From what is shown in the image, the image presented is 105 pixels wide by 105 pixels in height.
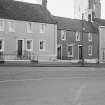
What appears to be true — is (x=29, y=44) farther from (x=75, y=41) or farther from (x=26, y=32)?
(x=75, y=41)

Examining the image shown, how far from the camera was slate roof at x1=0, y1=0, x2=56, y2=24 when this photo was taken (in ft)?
118

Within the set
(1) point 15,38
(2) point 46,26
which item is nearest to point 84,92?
(1) point 15,38

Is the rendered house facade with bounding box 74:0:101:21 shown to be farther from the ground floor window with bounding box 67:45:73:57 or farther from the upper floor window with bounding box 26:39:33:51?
the upper floor window with bounding box 26:39:33:51

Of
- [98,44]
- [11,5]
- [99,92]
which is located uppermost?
[11,5]

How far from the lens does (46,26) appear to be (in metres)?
38.7

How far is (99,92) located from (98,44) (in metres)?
38.3

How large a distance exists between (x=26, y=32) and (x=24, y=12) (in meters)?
3.43

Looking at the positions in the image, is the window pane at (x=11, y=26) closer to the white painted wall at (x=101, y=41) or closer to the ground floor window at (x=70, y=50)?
the ground floor window at (x=70, y=50)

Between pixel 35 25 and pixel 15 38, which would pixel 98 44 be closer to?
pixel 35 25

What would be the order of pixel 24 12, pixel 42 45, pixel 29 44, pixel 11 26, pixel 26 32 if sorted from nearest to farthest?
pixel 11 26 < pixel 26 32 < pixel 29 44 < pixel 24 12 < pixel 42 45

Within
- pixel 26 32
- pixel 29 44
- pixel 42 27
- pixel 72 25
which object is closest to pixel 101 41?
pixel 72 25

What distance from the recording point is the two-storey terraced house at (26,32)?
3488cm

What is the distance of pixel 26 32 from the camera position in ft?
121

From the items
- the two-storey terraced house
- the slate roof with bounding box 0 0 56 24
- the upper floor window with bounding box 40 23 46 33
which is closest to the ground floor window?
the two-storey terraced house
